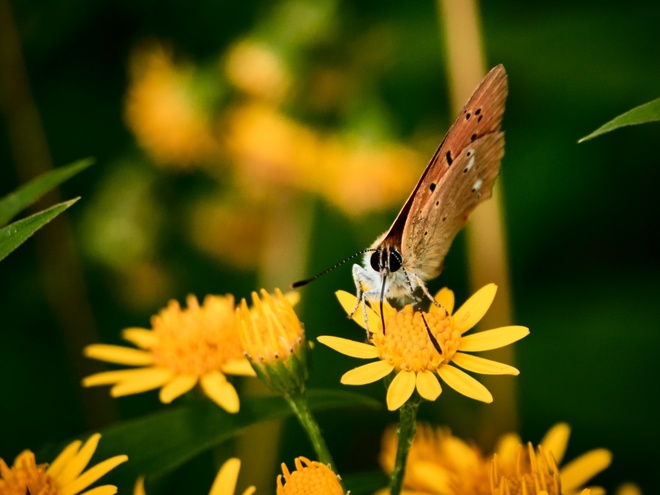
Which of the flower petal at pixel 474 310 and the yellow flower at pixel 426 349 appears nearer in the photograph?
the yellow flower at pixel 426 349

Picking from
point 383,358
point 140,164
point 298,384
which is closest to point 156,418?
point 298,384

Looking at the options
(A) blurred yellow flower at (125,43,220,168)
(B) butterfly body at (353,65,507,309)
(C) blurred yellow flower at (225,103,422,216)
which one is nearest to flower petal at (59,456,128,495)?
(B) butterfly body at (353,65,507,309)

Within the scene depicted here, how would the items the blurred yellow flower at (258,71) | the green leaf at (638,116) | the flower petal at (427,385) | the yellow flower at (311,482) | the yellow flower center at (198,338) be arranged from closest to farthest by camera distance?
1. the green leaf at (638,116)
2. the yellow flower at (311,482)
3. the flower petal at (427,385)
4. the yellow flower center at (198,338)
5. the blurred yellow flower at (258,71)

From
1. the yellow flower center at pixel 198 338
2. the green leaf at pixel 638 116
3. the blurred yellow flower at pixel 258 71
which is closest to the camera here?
the green leaf at pixel 638 116

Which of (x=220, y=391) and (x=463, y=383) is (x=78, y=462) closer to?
(x=220, y=391)

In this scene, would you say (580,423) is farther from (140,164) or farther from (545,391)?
(140,164)

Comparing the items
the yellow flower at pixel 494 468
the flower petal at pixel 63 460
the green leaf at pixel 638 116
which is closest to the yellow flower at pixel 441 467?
the yellow flower at pixel 494 468

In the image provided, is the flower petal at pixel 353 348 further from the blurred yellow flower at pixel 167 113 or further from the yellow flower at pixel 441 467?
the blurred yellow flower at pixel 167 113
